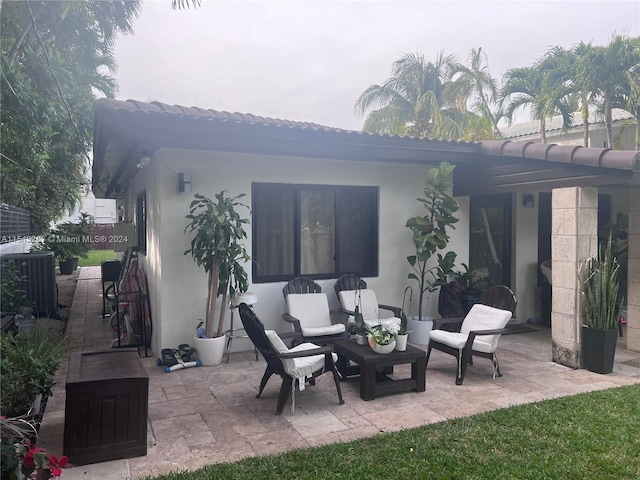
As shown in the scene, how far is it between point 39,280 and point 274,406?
Result: 261 inches

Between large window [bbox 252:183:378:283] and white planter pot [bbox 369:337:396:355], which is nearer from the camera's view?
white planter pot [bbox 369:337:396:355]

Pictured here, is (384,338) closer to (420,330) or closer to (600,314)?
(420,330)

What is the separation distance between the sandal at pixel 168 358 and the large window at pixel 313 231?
4.78 feet

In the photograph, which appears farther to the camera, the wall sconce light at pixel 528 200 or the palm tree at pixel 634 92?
the palm tree at pixel 634 92

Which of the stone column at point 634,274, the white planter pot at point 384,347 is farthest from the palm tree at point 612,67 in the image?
the white planter pot at point 384,347

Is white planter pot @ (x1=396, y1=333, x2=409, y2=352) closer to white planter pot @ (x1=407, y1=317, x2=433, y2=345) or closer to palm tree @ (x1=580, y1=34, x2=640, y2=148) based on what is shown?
white planter pot @ (x1=407, y1=317, x2=433, y2=345)

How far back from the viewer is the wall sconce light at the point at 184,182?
19.1ft

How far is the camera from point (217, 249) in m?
5.50

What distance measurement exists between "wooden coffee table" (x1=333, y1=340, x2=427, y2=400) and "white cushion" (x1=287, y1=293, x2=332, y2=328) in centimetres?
114

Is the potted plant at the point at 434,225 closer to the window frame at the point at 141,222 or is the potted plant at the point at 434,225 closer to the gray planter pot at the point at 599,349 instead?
the gray planter pot at the point at 599,349

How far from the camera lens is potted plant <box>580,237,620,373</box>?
530cm

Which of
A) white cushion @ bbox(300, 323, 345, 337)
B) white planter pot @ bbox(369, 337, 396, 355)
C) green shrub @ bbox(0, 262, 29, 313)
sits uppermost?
green shrub @ bbox(0, 262, 29, 313)

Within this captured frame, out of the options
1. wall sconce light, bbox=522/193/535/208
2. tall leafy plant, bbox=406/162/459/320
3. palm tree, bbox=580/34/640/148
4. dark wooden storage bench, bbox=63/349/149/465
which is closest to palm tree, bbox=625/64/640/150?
palm tree, bbox=580/34/640/148

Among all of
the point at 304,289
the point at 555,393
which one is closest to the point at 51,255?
the point at 304,289
